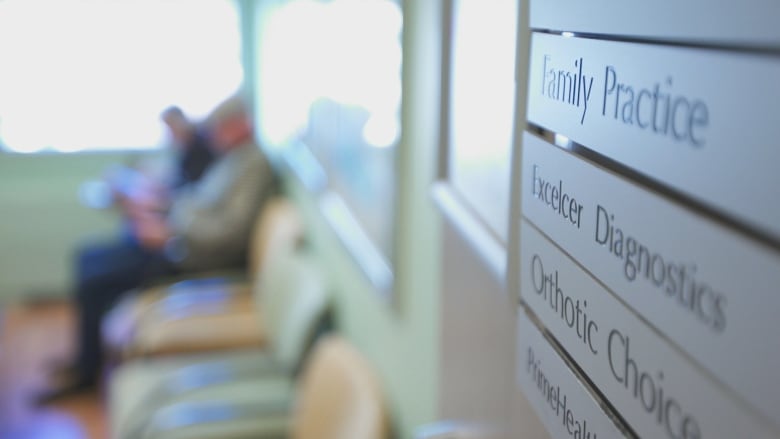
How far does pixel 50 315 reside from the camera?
15.9 feet

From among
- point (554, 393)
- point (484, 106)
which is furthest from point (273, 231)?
point (554, 393)

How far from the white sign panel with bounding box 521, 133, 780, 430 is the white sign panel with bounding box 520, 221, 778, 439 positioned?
0.5 inches

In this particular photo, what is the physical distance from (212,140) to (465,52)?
9.71 ft

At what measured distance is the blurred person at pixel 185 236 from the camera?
377 cm

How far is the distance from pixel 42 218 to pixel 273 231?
79.0 inches

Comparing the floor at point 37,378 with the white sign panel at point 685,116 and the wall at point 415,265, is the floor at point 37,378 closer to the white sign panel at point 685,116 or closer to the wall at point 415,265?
the wall at point 415,265

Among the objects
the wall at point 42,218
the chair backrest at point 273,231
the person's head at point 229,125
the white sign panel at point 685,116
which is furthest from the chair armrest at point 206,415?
the wall at point 42,218

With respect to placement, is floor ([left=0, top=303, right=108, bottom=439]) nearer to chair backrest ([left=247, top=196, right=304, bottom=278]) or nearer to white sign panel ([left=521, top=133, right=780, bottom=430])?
chair backrest ([left=247, top=196, right=304, bottom=278])

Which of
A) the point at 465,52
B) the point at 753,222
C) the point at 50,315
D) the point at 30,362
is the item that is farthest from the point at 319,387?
the point at 50,315

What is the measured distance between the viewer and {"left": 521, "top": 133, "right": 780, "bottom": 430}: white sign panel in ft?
1.63

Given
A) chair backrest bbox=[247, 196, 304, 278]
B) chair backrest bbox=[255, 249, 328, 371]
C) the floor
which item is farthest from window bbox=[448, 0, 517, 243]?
the floor

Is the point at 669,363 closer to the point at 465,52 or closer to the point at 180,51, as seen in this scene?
the point at 465,52

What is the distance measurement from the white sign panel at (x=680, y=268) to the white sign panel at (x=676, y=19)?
4.4 inches

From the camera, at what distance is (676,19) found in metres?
0.59
